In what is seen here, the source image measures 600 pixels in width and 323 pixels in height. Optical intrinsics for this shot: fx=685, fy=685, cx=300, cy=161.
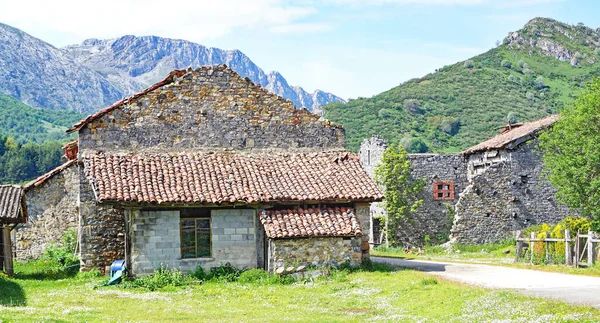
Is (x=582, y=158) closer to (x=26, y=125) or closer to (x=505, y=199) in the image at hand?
(x=505, y=199)

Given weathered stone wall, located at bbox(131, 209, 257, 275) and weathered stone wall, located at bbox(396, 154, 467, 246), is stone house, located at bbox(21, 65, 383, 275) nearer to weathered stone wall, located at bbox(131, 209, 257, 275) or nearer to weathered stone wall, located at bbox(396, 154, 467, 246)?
weathered stone wall, located at bbox(131, 209, 257, 275)

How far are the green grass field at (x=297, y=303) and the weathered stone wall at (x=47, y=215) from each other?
15043mm

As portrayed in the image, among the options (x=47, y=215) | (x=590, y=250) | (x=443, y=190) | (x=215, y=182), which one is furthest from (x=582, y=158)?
(x=47, y=215)

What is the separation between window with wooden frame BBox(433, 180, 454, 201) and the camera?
4206 cm

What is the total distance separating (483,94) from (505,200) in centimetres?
5191

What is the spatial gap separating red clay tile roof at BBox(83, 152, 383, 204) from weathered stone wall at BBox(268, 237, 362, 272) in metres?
1.62

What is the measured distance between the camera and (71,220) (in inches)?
1521

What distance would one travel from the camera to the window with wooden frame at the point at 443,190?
42.1 metres

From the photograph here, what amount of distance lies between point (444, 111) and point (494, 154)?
44.6 m

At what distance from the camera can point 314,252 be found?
23.9 m

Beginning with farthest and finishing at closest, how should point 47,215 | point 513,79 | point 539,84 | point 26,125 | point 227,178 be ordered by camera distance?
point 26,125, point 513,79, point 539,84, point 47,215, point 227,178

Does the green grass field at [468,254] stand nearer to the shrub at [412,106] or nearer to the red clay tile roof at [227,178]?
the red clay tile roof at [227,178]

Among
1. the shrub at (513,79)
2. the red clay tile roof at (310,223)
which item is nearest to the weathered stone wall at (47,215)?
the red clay tile roof at (310,223)

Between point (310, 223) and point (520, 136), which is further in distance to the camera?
point (520, 136)
